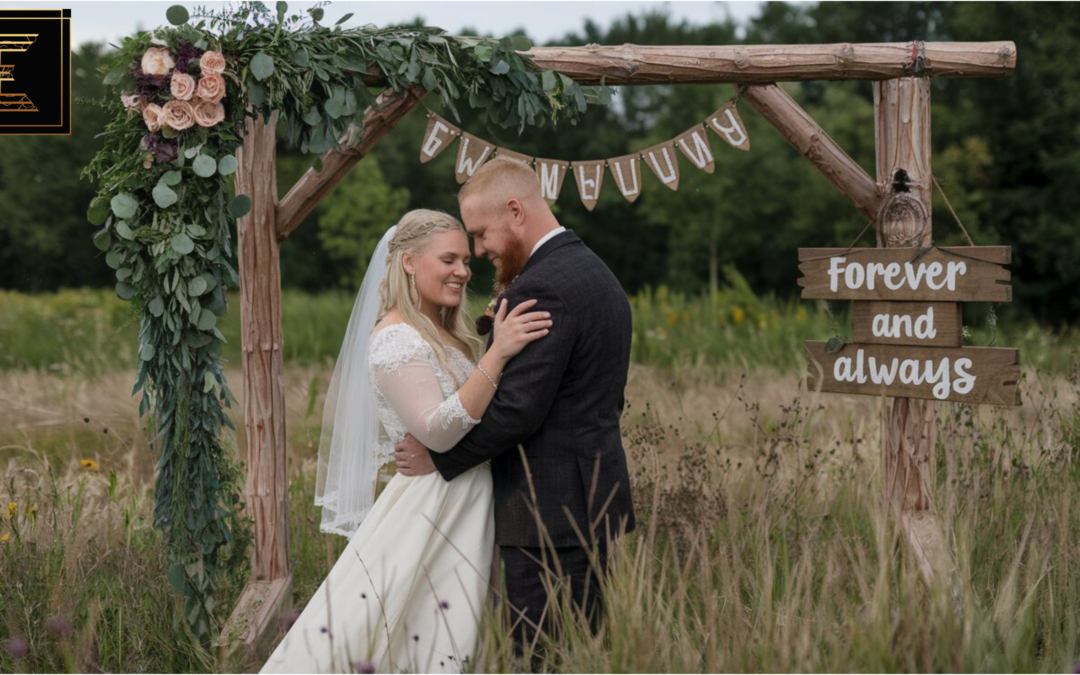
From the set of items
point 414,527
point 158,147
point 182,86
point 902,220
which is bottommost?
point 414,527

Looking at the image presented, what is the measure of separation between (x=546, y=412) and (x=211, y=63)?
5.96ft

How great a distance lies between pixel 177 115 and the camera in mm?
3791

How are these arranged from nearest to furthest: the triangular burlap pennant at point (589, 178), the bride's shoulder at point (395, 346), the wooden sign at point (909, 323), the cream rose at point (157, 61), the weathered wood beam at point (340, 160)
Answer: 1. the bride's shoulder at point (395, 346)
2. the cream rose at point (157, 61)
3. the wooden sign at point (909, 323)
4. the weathered wood beam at point (340, 160)
5. the triangular burlap pennant at point (589, 178)

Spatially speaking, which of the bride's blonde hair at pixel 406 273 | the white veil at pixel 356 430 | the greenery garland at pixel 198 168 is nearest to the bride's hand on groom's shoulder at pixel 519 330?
the bride's blonde hair at pixel 406 273

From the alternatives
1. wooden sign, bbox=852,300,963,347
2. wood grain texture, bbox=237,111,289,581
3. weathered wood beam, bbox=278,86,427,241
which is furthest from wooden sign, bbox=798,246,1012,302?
wood grain texture, bbox=237,111,289,581

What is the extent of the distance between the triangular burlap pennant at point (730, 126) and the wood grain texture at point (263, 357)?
1979 mm

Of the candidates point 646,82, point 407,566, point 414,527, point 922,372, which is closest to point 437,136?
point 646,82

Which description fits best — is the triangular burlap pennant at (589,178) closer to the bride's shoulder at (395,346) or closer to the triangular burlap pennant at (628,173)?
the triangular burlap pennant at (628,173)

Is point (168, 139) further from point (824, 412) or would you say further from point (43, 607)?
point (824, 412)

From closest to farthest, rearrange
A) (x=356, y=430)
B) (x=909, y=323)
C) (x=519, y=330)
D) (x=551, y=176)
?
(x=519, y=330) < (x=356, y=430) < (x=909, y=323) < (x=551, y=176)

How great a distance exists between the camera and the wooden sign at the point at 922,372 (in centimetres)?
407

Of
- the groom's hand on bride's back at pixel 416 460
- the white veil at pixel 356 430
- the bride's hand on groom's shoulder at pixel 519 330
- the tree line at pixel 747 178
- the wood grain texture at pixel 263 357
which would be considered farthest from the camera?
the tree line at pixel 747 178

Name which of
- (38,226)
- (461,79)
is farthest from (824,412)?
(38,226)

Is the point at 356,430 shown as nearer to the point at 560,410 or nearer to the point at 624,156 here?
the point at 560,410
